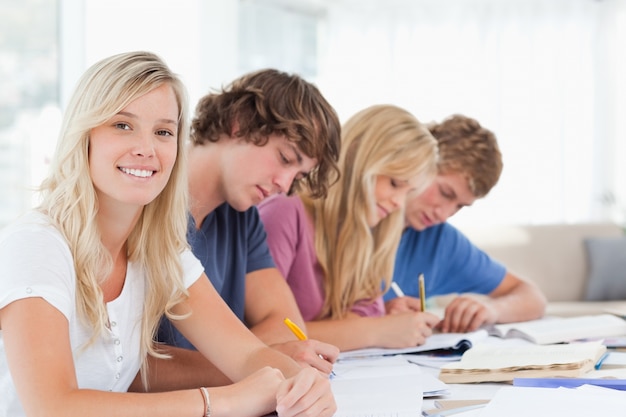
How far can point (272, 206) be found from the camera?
2035 mm

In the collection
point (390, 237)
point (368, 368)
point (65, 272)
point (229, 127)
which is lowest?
point (368, 368)

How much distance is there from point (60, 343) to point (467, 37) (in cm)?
598

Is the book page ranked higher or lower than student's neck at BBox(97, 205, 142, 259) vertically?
lower

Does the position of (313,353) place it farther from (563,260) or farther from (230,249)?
(563,260)

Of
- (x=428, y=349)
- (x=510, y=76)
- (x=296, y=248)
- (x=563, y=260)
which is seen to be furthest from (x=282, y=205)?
(x=510, y=76)

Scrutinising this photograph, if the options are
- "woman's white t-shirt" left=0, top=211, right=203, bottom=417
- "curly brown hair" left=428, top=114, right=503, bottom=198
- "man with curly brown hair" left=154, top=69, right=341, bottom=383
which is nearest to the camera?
"woman's white t-shirt" left=0, top=211, right=203, bottom=417

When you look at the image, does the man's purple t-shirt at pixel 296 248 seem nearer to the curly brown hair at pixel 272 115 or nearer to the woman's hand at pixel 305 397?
the curly brown hair at pixel 272 115

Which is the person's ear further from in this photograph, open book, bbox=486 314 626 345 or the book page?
open book, bbox=486 314 626 345

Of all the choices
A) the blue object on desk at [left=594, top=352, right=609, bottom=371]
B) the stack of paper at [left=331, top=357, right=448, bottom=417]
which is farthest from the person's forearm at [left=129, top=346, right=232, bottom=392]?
the blue object on desk at [left=594, top=352, right=609, bottom=371]

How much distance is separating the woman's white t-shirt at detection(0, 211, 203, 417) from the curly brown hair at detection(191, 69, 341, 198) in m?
0.38

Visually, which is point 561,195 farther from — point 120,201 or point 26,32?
point 120,201

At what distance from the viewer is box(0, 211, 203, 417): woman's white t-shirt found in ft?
3.64

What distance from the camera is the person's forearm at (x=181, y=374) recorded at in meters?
1.51

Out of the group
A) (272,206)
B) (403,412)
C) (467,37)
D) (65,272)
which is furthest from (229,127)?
(467,37)
